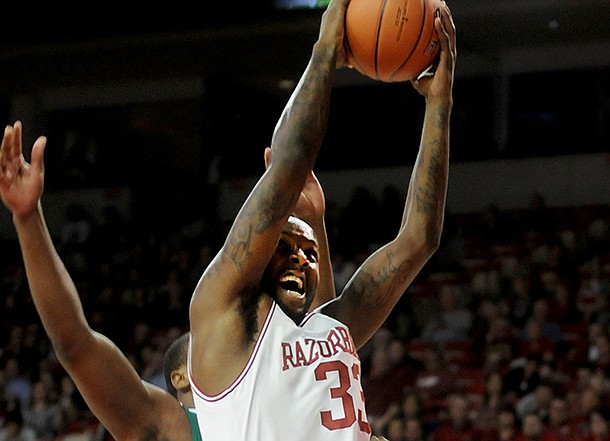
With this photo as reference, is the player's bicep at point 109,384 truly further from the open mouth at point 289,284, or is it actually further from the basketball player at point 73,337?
the open mouth at point 289,284

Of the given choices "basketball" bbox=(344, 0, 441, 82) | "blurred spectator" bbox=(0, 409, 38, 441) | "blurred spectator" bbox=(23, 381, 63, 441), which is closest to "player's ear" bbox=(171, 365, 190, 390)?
"basketball" bbox=(344, 0, 441, 82)

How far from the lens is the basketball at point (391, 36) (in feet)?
8.98

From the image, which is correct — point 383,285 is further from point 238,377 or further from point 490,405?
point 490,405

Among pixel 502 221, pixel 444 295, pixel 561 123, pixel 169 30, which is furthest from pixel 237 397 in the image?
pixel 169 30

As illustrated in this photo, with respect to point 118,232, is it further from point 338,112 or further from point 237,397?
point 237,397

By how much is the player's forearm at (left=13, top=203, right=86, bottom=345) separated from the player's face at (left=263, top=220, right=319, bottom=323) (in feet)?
1.50

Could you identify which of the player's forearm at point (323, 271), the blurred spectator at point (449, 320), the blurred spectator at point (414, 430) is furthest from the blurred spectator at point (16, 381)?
the player's forearm at point (323, 271)

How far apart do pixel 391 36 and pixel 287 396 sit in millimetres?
920

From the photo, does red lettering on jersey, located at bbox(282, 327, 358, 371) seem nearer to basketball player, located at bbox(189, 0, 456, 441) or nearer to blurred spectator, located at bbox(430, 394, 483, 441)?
basketball player, located at bbox(189, 0, 456, 441)

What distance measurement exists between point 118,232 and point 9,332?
2.10 m

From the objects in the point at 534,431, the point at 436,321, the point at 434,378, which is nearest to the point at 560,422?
the point at 534,431

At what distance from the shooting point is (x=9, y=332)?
38.7 feet

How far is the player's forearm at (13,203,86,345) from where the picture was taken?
252 centimetres

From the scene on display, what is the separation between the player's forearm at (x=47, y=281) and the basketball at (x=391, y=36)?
86cm
